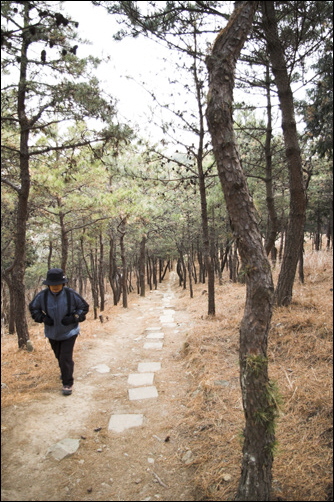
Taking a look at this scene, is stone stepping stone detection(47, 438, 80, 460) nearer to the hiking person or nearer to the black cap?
the hiking person

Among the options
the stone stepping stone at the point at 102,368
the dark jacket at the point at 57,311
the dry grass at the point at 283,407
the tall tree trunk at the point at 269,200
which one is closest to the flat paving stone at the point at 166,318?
the dry grass at the point at 283,407

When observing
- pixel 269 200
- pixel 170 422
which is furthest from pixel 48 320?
pixel 269 200

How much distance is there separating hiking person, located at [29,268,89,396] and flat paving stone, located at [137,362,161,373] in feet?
4.96

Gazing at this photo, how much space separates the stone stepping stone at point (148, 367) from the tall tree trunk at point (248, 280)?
3.36 metres

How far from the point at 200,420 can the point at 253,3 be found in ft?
13.6

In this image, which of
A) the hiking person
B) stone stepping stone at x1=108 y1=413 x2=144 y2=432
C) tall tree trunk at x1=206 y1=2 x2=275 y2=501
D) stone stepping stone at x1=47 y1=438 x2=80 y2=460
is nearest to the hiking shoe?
the hiking person

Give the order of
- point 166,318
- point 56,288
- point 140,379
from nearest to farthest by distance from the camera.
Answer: point 56,288 → point 140,379 → point 166,318

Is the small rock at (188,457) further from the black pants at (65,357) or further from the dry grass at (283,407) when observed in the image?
the black pants at (65,357)

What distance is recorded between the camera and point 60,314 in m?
4.11

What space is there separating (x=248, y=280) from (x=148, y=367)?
4013mm

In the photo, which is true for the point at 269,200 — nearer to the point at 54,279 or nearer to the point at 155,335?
the point at 155,335

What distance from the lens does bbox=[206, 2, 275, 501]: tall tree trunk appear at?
2.07m

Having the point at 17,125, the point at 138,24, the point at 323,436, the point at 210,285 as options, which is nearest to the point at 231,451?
the point at 323,436

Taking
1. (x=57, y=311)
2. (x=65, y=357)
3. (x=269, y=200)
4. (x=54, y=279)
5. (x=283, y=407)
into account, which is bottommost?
(x=283, y=407)
